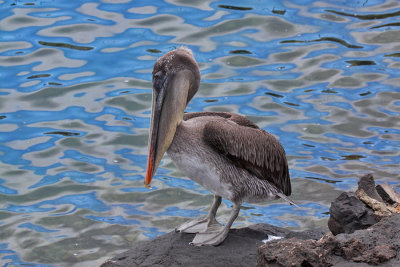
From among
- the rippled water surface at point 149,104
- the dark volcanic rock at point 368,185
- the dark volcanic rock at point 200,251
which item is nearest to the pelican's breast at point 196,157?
the dark volcanic rock at point 200,251

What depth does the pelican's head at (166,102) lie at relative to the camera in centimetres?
462

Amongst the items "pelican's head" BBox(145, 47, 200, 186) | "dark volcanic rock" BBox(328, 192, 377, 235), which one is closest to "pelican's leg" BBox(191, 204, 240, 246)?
→ "pelican's head" BBox(145, 47, 200, 186)

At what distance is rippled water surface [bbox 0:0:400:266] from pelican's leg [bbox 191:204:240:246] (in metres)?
1.49

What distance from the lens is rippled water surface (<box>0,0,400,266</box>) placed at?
6.68 metres

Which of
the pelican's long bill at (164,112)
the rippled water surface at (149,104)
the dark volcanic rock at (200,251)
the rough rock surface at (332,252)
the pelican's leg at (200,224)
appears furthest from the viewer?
the rippled water surface at (149,104)

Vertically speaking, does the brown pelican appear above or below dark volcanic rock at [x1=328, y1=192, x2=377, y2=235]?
above

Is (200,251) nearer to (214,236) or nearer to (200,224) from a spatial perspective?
(214,236)

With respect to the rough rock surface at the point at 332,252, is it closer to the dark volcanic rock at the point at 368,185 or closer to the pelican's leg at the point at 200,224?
the dark volcanic rock at the point at 368,185

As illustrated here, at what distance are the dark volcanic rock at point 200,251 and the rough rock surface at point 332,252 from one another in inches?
33.0

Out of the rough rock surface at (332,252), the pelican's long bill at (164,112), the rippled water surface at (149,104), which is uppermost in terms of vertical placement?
the pelican's long bill at (164,112)

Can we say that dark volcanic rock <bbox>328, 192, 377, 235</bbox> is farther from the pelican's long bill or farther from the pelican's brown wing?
the pelican's long bill

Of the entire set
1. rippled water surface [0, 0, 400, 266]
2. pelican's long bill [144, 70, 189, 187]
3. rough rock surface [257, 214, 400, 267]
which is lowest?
rippled water surface [0, 0, 400, 266]

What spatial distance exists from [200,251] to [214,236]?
22 cm

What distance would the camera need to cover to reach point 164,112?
15.2 ft
